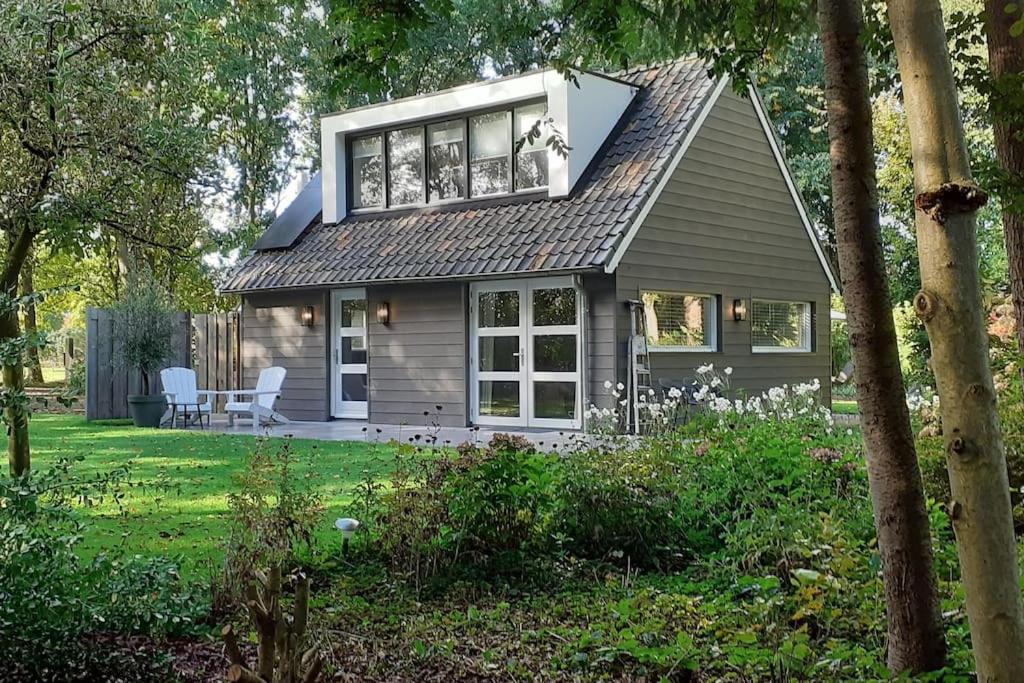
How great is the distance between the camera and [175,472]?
831 centimetres

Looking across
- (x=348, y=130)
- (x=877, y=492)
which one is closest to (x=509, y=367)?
(x=348, y=130)

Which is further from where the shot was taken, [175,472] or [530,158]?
[530,158]

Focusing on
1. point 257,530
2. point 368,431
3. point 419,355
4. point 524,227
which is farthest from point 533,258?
point 257,530

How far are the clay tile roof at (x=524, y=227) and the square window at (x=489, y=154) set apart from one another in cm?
30

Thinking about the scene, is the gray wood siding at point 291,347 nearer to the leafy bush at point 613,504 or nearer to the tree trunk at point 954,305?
the leafy bush at point 613,504

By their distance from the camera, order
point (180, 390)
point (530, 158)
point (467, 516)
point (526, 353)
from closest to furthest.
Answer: point (467, 516), point (526, 353), point (530, 158), point (180, 390)

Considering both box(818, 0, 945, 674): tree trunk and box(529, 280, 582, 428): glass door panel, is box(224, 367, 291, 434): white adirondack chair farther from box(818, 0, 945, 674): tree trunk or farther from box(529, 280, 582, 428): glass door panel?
box(818, 0, 945, 674): tree trunk

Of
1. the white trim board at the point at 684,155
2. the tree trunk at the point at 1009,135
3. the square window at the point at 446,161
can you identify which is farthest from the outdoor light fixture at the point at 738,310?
the tree trunk at the point at 1009,135

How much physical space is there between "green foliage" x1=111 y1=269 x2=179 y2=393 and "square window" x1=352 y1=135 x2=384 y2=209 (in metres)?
3.57

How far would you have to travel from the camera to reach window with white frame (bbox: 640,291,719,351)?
12.5m

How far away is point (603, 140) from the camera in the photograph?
43.3 feet

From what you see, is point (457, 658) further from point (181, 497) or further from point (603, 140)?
point (603, 140)

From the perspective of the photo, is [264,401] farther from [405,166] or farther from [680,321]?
[680,321]

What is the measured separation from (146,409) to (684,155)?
887 cm
